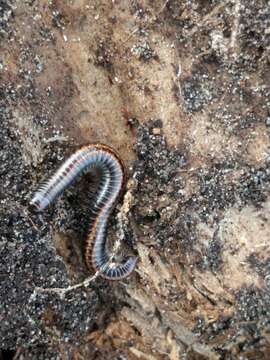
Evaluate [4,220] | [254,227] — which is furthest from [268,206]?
[4,220]

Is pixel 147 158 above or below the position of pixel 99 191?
above

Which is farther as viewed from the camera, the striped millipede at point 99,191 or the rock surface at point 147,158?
the striped millipede at point 99,191

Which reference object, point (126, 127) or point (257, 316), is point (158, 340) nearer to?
point (257, 316)

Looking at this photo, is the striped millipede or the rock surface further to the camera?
the striped millipede

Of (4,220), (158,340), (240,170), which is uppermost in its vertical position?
(240,170)
